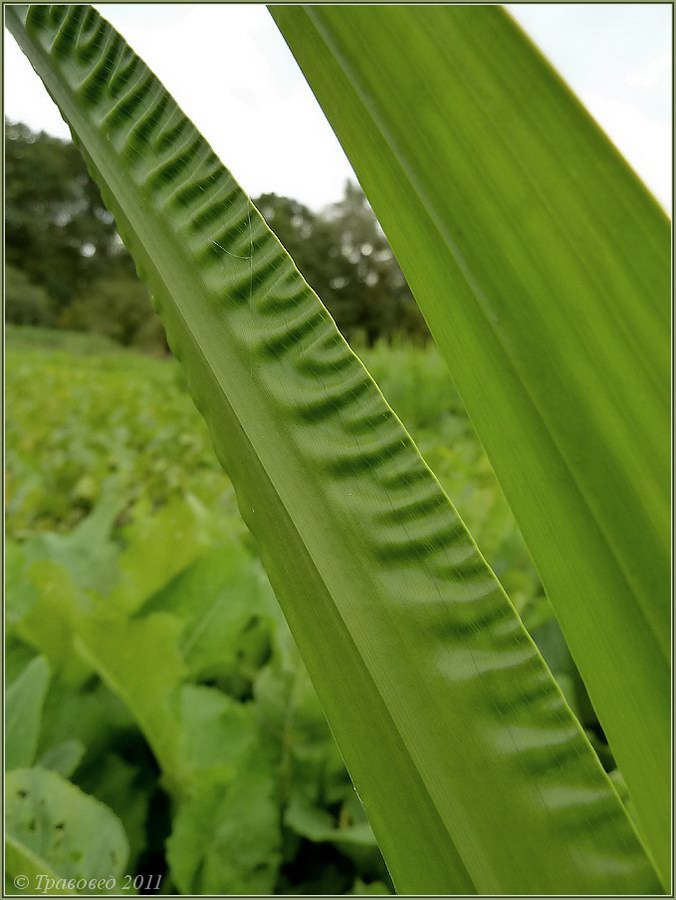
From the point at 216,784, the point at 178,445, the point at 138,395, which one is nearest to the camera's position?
the point at 216,784

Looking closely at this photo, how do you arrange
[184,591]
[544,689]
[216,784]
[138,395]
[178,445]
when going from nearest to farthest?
[544,689] → [216,784] → [184,591] → [178,445] → [138,395]

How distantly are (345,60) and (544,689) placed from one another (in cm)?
20

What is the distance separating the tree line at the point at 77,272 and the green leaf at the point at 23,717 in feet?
5.21

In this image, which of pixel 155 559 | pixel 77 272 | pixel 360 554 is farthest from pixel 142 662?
pixel 77 272

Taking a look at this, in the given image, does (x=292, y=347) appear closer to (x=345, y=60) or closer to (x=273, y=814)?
(x=345, y=60)

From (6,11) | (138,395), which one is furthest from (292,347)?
(138,395)

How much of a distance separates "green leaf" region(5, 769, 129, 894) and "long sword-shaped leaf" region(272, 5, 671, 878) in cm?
30

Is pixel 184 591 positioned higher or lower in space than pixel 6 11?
lower

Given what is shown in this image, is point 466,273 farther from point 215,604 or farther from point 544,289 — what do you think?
point 215,604

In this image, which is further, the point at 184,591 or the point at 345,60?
the point at 184,591

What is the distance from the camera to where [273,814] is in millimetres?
463

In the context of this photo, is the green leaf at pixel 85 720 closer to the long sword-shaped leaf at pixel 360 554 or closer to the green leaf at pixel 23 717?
the green leaf at pixel 23 717

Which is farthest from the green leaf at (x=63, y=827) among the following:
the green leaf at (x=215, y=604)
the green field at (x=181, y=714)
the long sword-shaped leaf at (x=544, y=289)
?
Answer: the long sword-shaped leaf at (x=544, y=289)

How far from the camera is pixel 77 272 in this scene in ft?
12.4
